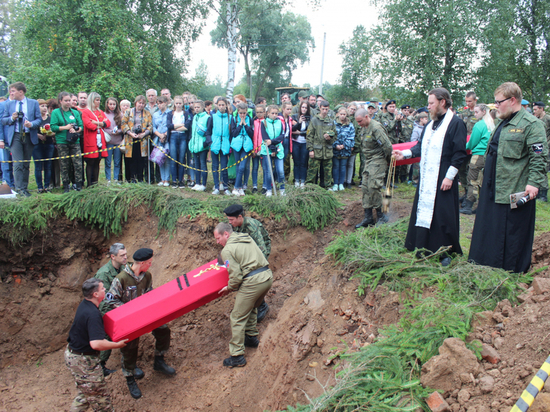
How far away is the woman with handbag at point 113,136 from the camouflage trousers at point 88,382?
504cm

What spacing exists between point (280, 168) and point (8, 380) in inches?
247

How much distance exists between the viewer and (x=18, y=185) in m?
7.74

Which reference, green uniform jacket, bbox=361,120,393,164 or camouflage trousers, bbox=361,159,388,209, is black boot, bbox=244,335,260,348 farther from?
green uniform jacket, bbox=361,120,393,164

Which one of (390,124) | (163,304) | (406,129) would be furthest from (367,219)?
(406,129)

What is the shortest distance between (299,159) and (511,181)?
5345mm

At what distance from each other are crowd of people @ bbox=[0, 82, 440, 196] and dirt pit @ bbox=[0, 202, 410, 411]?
59.4 inches

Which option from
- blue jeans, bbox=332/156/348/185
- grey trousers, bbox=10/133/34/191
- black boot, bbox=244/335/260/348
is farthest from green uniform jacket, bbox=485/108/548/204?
grey trousers, bbox=10/133/34/191

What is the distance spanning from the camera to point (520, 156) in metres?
4.08

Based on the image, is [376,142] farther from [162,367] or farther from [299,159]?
[162,367]

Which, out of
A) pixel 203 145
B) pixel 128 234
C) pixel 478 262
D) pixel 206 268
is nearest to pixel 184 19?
pixel 203 145

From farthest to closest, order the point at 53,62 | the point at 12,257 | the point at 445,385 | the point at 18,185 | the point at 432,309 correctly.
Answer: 1. the point at 53,62
2. the point at 18,185
3. the point at 12,257
4. the point at 432,309
5. the point at 445,385

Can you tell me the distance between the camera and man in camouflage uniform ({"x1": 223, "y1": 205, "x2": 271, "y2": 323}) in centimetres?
552

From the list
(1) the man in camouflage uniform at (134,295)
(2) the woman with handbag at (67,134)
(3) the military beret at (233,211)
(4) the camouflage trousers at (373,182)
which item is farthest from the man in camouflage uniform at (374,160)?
(2) the woman with handbag at (67,134)

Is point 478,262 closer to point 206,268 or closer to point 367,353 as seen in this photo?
point 367,353
